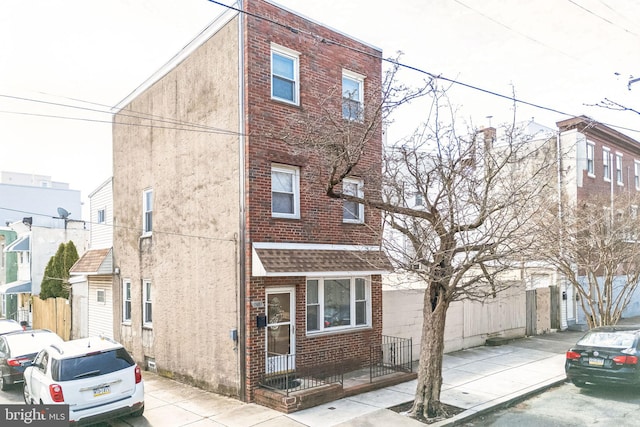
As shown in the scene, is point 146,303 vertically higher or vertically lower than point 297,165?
lower

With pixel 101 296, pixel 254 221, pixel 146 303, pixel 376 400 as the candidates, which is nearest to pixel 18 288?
pixel 101 296

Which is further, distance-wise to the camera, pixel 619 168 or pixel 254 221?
pixel 619 168

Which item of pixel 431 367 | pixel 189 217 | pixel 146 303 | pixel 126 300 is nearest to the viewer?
pixel 431 367

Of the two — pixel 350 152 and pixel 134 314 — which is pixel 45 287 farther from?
pixel 350 152

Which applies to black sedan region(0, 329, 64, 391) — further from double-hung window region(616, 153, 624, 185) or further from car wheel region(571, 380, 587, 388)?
double-hung window region(616, 153, 624, 185)

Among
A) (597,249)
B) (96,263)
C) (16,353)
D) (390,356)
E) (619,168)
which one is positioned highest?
(619,168)

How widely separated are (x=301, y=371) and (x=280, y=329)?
116cm

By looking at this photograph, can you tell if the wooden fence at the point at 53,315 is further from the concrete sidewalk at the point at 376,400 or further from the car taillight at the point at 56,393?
the car taillight at the point at 56,393

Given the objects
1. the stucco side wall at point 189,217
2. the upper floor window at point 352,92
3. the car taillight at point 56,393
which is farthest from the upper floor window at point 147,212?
the car taillight at point 56,393

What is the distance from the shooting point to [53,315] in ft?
75.2

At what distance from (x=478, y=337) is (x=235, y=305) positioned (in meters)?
9.99

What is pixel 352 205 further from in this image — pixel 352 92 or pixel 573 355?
pixel 573 355

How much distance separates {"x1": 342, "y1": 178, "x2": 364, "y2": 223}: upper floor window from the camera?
43.2 ft

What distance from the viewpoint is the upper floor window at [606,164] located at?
24473mm
